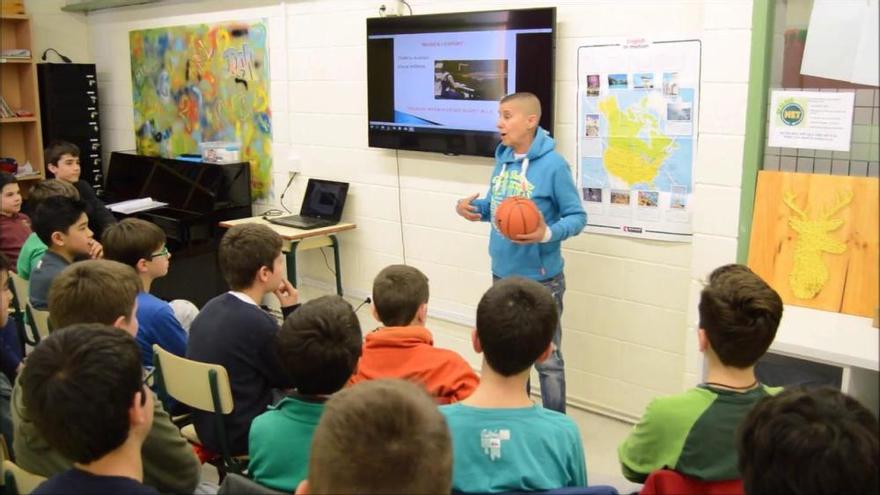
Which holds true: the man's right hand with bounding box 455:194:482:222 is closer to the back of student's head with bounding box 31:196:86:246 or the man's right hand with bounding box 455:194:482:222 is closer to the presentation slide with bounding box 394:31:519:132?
the presentation slide with bounding box 394:31:519:132

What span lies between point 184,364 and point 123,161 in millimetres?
4547

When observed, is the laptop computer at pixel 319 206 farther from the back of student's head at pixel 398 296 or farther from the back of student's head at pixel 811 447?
the back of student's head at pixel 811 447

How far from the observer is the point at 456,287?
4.43 meters

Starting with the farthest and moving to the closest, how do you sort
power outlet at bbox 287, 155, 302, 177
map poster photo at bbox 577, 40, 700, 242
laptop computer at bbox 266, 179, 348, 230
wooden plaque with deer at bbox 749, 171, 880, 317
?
1. power outlet at bbox 287, 155, 302, 177
2. laptop computer at bbox 266, 179, 348, 230
3. map poster photo at bbox 577, 40, 700, 242
4. wooden plaque with deer at bbox 749, 171, 880, 317

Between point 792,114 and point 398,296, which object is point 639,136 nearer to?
point 792,114

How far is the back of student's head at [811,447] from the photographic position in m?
1.00

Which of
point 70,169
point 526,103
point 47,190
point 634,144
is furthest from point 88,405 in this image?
point 70,169

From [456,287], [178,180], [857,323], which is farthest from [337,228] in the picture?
[857,323]

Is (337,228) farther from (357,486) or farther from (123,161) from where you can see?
(357,486)

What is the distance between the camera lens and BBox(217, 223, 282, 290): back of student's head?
103 inches

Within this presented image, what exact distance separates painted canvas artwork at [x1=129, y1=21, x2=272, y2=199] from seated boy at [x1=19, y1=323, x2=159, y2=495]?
402cm

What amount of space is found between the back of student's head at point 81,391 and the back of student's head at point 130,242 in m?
1.63

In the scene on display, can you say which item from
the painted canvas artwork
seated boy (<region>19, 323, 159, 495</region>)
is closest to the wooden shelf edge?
the painted canvas artwork

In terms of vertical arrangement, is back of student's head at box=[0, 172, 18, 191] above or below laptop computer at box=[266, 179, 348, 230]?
above
